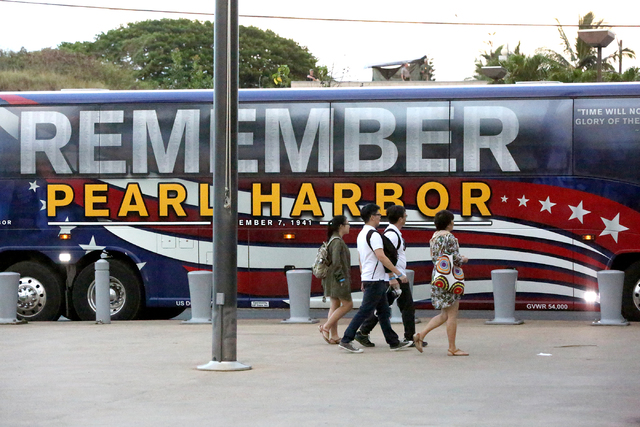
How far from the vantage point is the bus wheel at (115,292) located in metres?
17.1

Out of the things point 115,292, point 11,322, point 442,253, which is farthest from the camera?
point 115,292

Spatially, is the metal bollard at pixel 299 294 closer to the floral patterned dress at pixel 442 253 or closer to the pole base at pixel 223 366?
the floral patterned dress at pixel 442 253

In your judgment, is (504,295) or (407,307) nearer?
(407,307)

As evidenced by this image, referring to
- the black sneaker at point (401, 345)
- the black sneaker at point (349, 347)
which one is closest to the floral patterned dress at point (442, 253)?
the black sneaker at point (401, 345)

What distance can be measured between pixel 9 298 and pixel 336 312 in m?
6.24

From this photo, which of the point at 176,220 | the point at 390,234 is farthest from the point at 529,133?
the point at 176,220

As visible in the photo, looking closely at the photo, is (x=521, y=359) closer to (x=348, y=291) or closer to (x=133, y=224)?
(x=348, y=291)

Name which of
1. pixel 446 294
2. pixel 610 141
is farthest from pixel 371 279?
pixel 610 141

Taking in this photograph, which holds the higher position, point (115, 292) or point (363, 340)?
point (115, 292)

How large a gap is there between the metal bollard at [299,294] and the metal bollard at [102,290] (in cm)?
286

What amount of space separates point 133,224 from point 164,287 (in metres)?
1.14

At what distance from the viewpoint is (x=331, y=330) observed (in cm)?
1364

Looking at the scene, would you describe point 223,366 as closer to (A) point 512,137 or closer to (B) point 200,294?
(B) point 200,294

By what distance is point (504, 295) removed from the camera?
15898mm
